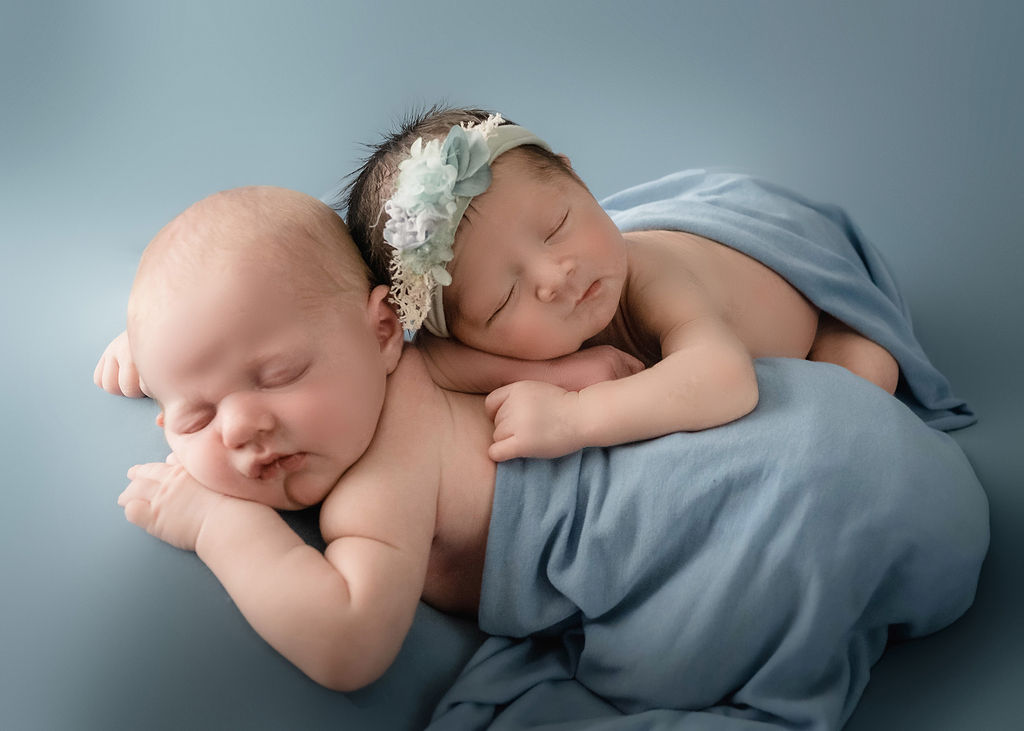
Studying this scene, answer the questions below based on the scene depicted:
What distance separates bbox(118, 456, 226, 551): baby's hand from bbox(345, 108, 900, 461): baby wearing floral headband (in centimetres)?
39

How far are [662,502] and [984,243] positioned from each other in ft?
4.41

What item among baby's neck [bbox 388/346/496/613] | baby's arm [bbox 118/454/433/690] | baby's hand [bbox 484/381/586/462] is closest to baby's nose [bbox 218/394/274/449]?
baby's arm [bbox 118/454/433/690]

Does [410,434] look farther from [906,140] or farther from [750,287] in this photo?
[906,140]

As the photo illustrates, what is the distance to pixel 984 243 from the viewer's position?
7.58 feet

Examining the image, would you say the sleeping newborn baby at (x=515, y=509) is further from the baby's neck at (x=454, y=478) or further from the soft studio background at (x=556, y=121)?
the soft studio background at (x=556, y=121)

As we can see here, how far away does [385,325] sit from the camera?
1.51 m

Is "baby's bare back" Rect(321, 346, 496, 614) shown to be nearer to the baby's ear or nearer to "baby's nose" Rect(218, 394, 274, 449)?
the baby's ear

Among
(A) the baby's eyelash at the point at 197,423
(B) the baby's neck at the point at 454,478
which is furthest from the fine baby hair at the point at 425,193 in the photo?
(A) the baby's eyelash at the point at 197,423

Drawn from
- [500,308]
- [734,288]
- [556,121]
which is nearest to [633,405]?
[500,308]

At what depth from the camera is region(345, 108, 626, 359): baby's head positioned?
146 centimetres

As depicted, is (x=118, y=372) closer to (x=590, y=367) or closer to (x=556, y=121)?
(x=590, y=367)

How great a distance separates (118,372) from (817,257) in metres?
1.34

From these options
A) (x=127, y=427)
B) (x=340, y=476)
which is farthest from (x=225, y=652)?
(x=127, y=427)

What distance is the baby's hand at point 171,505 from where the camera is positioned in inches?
54.2
